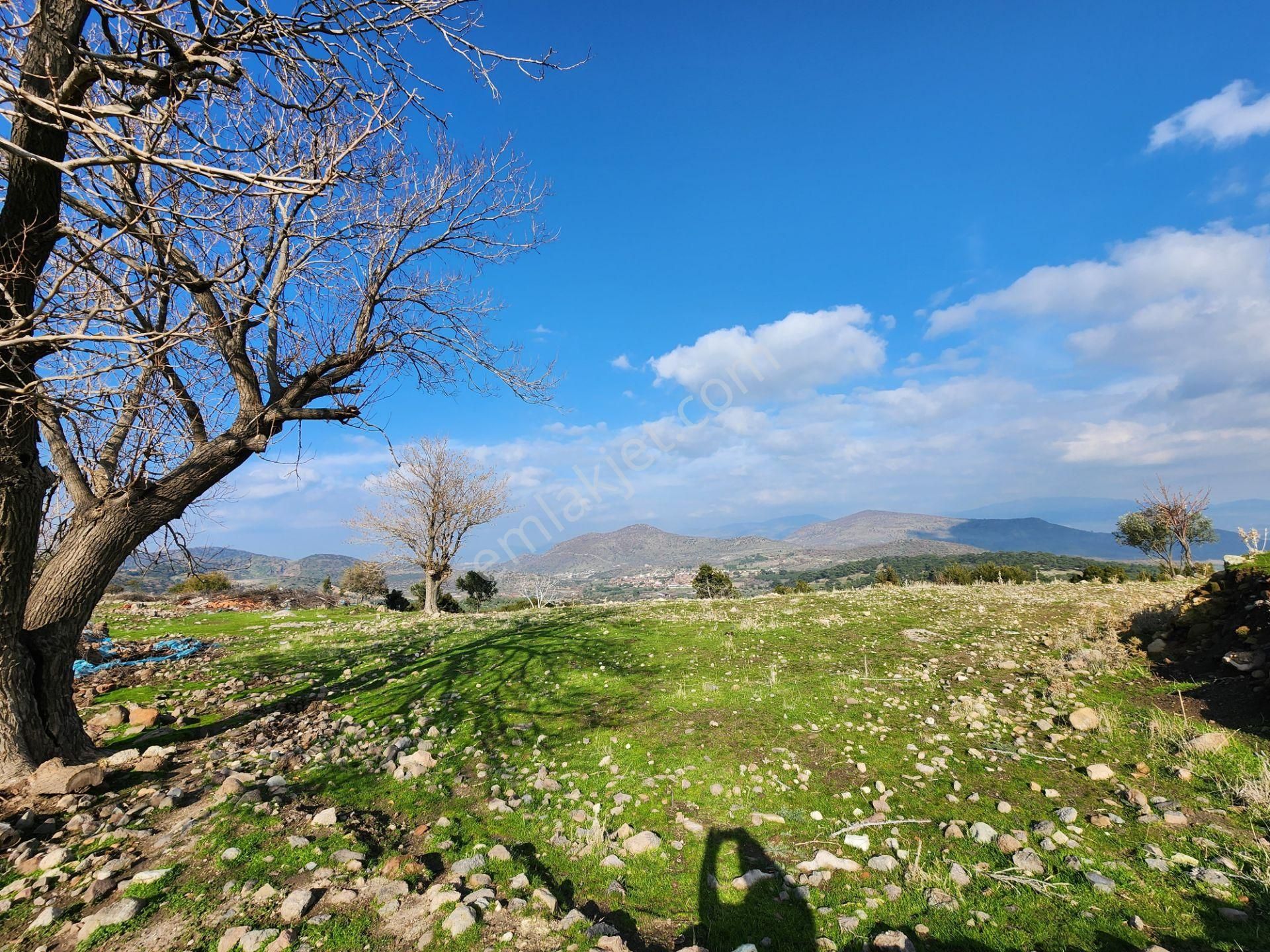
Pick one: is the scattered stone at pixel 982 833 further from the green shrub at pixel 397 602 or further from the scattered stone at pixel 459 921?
the green shrub at pixel 397 602

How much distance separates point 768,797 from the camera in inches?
218

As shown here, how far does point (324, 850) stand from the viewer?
4.51m

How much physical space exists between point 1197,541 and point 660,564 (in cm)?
11356

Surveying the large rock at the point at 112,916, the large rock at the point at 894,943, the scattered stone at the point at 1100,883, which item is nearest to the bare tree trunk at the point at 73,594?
the large rock at the point at 112,916

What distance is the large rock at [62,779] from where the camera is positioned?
17.7 ft

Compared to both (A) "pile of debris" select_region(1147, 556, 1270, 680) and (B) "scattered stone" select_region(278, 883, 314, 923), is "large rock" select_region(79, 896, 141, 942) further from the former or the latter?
(A) "pile of debris" select_region(1147, 556, 1270, 680)

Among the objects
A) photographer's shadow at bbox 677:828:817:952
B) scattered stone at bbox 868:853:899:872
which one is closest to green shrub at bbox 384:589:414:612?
photographer's shadow at bbox 677:828:817:952

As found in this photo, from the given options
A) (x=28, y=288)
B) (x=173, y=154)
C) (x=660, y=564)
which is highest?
(x=173, y=154)

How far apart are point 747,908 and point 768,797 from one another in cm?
172

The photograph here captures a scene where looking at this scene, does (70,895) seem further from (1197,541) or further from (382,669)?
(1197,541)

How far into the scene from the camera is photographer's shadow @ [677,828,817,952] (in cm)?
358

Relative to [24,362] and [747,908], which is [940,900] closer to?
[747,908]

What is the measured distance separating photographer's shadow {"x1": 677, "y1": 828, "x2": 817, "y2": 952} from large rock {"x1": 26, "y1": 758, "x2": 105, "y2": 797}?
21.7 ft

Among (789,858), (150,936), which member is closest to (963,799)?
(789,858)
